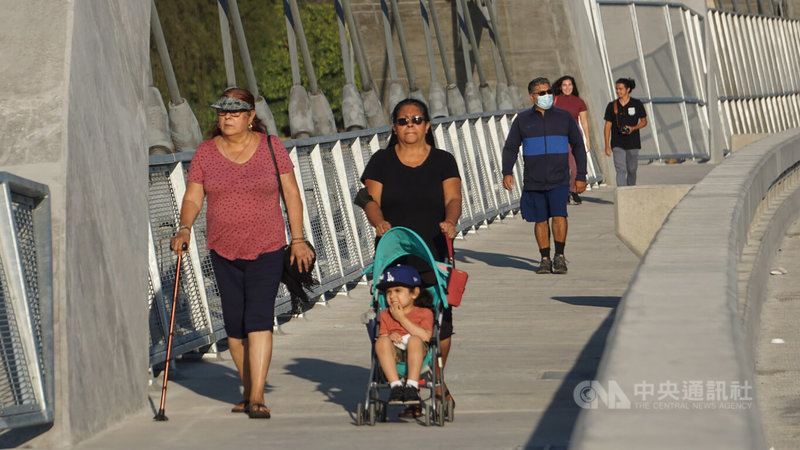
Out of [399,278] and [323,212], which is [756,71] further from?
[399,278]

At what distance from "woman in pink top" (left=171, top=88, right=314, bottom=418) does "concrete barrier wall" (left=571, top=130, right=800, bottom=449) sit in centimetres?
186

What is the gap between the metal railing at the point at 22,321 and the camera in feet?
21.9

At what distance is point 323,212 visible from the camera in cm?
1422

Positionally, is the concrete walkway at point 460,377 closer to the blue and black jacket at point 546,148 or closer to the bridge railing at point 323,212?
the bridge railing at point 323,212

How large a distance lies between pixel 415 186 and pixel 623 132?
43.2ft

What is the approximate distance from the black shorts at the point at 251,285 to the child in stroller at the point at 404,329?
631 mm

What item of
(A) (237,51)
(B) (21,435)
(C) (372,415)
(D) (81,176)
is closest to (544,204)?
(C) (372,415)

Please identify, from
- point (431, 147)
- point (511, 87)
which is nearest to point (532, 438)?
point (431, 147)

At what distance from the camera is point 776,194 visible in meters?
18.2

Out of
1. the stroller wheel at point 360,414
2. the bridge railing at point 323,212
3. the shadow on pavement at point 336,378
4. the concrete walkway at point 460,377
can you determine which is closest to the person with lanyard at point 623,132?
the bridge railing at point 323,212

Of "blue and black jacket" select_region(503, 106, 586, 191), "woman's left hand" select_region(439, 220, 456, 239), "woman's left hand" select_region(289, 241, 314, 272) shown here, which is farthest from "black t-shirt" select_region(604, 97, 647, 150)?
"woman's left hand" select_region(289, 241, 314, 272)

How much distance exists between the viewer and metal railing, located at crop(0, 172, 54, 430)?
6668 millimetres

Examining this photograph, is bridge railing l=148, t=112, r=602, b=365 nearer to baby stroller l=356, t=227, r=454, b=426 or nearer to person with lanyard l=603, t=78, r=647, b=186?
person with lanyard l=603, t=78, r=647, b=186

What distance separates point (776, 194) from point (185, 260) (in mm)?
9460
